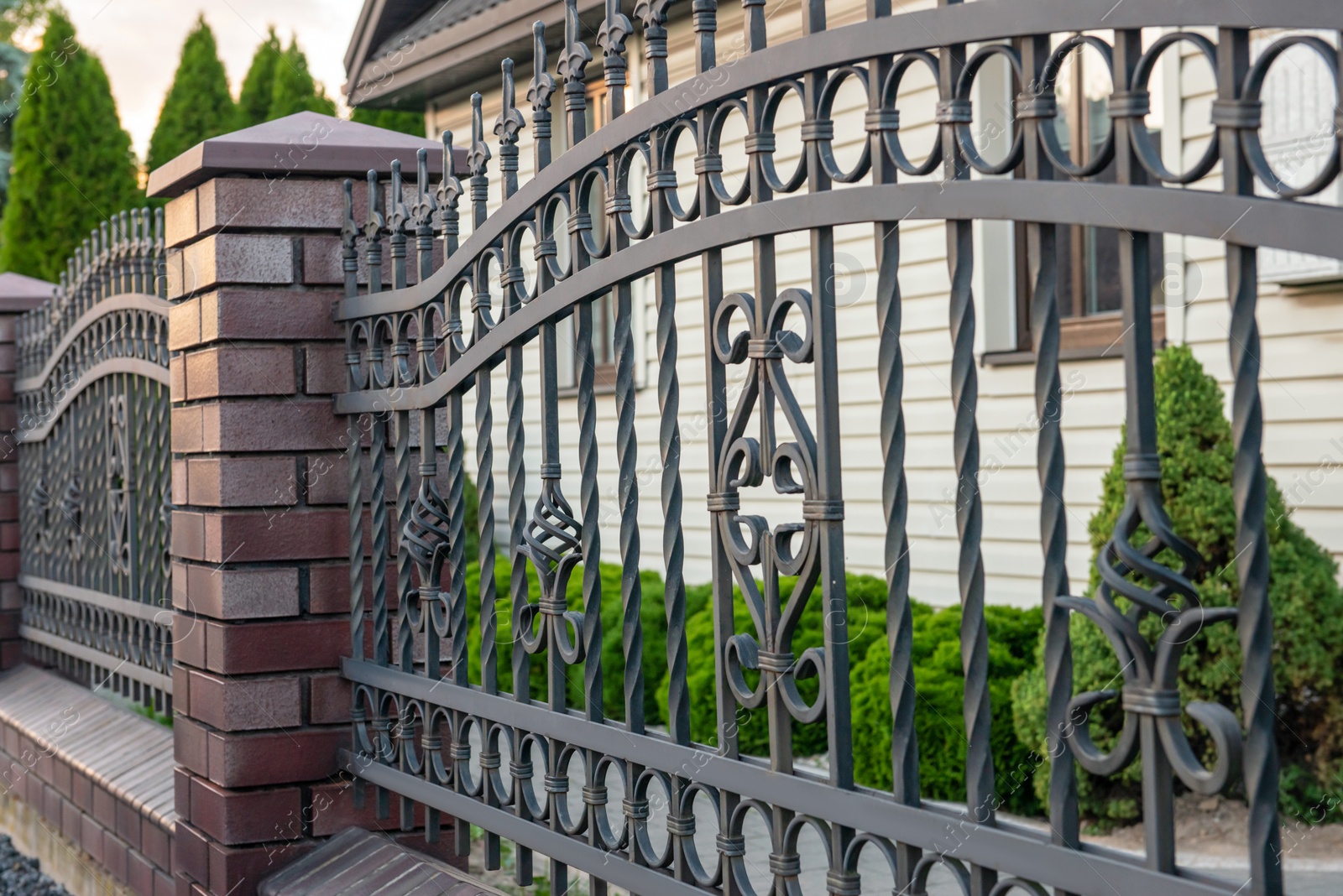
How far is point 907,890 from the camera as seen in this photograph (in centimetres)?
176

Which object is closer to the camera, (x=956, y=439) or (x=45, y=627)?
(x=956, y=439)

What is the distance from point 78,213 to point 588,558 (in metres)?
14.9

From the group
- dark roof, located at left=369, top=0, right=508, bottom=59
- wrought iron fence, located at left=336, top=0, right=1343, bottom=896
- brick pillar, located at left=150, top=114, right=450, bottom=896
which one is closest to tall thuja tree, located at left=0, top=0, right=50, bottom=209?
dark roof, located at left=369, top=0, right=508, bottom=59

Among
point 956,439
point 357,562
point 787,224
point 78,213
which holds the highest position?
point 78,213

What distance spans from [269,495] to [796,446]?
1.82 m

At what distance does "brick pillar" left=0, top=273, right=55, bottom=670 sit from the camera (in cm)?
639

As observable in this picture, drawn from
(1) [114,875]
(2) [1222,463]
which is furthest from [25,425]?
(2) [1222,463]

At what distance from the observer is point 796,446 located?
1.92 meters

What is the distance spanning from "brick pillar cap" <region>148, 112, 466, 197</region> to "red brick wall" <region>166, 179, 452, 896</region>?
0.05 meters

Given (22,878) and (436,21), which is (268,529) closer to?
(22,878)

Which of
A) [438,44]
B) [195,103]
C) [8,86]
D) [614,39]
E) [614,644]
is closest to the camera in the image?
[614,39]

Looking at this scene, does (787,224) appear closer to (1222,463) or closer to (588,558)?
(588,558)

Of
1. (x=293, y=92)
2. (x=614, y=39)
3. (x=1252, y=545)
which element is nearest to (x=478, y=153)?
(x=614, y=39)

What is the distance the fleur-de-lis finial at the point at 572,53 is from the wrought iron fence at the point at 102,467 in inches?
94.5
